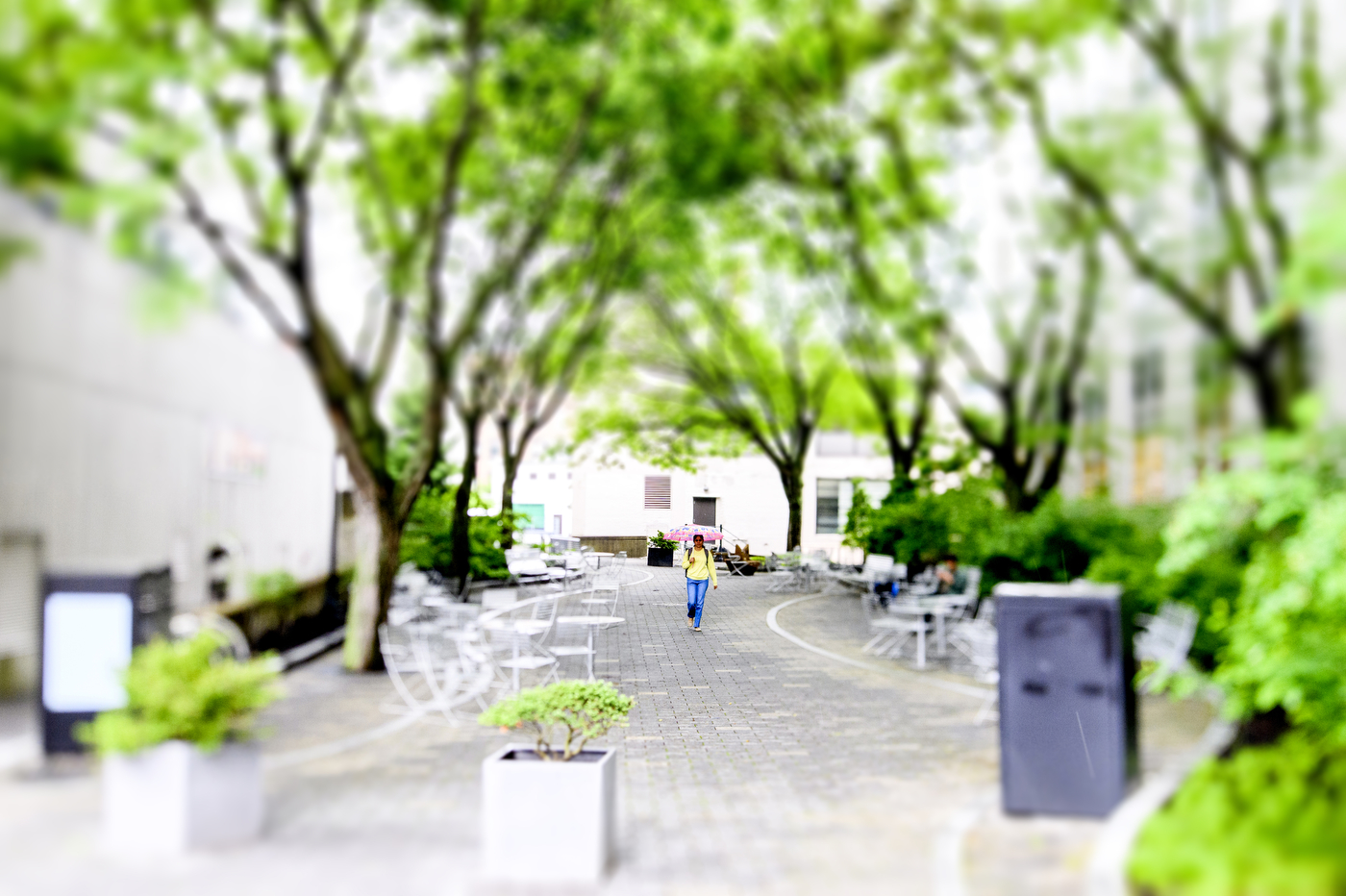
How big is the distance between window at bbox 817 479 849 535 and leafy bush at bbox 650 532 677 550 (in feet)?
14.8

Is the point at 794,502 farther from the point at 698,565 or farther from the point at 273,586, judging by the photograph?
the point at 273,586

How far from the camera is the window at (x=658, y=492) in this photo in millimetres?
24781

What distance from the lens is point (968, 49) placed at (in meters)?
11.0

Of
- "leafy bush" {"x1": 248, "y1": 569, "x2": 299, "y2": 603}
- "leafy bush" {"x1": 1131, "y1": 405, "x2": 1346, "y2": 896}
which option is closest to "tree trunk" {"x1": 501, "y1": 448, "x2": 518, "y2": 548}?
"leafy bush" {"x1": 248, "y1": 569, "x2": 299, "y2": 603}

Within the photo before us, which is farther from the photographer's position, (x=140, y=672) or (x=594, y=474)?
(x=594, y=474)

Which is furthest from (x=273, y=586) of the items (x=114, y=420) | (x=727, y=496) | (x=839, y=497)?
(x=727, y=496)

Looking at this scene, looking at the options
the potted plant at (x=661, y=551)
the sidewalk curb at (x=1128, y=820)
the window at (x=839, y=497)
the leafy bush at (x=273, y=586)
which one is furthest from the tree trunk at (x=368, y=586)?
the potted plant at (x=661, y=551)

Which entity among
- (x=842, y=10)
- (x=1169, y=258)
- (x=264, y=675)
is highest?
(x=842, y=10)

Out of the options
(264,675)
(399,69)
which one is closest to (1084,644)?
(264,675)

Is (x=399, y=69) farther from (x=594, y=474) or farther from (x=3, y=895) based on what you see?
(x=594, y=474)

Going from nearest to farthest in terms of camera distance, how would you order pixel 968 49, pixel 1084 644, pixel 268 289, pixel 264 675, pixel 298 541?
pixel 264 675 < pixel 1084 644 < pixel 268 289 < pixel 968 49 < pixel 298 541

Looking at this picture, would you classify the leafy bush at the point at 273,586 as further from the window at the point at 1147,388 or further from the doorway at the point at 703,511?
the doorway at the point at 703,511

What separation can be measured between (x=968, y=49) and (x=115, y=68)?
26.2 feet

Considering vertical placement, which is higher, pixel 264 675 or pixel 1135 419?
pixel 1135 419
